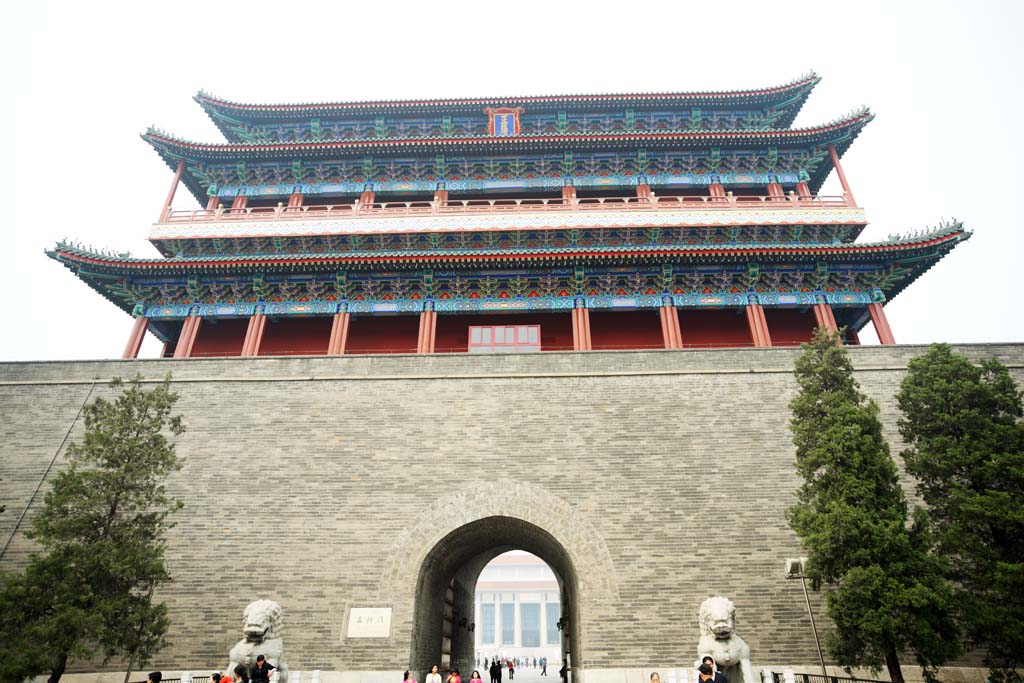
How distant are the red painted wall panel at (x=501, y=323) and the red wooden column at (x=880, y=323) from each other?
7626 mm

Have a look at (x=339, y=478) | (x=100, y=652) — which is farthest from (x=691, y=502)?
(x=100, y=652)

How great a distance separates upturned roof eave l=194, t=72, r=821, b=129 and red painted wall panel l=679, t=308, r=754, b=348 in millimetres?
7763

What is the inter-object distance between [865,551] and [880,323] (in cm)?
916

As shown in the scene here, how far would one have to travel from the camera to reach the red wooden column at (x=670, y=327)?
14250 millimetres

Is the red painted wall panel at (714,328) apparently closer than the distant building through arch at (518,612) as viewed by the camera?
Yes

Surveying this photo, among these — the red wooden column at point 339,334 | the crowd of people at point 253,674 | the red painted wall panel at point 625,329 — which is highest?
the red painted wall panel at point 625,329

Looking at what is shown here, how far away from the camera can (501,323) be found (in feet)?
52.0

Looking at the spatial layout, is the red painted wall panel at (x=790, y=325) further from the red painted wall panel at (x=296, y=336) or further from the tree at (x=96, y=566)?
the tree at (x=96, y=566)

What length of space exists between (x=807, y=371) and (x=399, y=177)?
13665 millimetres

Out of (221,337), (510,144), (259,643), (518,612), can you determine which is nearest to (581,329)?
(510,144)

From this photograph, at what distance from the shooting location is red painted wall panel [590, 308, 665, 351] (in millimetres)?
15570

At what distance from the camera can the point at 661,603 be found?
9242 millimetres

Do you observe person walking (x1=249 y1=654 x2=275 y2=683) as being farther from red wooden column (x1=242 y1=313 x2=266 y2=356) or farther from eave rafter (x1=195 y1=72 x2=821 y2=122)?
eave rafter (x1=195 y1=72 x2=821 y2=122)

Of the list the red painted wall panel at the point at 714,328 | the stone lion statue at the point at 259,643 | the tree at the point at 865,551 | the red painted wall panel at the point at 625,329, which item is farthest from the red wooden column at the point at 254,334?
the tree at the point at 865,551
